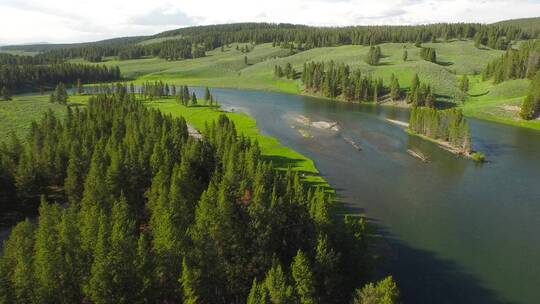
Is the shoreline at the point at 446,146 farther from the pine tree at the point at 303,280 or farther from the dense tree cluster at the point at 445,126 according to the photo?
the pine tree at the point at 303,280

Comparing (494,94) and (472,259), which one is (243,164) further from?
(494,94)

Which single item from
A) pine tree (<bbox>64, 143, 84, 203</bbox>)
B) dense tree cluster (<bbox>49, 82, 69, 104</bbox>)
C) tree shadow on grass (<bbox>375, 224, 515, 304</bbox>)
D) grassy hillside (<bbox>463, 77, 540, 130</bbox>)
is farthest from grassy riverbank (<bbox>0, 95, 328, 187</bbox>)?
grassy hillside (<bbox>463, 77, 540, 130</bbox>)

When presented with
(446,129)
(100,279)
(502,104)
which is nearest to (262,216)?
(100,279)

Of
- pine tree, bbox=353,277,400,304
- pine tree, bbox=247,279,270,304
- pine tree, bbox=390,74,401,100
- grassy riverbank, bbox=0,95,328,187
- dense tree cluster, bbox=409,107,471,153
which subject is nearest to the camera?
pine tree, bbox=247,279,270,304

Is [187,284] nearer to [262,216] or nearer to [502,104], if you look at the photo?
[262,216]

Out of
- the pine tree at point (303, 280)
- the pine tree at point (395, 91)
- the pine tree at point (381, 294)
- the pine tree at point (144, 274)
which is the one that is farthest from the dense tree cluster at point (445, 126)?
the pine tree at point (144, 274)

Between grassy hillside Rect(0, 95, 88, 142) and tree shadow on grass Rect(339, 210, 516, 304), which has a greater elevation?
grassy hillside Rect(0, 95, 88, 142)

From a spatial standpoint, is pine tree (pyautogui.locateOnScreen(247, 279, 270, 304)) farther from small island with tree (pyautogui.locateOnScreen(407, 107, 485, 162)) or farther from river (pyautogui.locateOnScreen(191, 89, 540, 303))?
small island with tree (pyautogui.locateOnScreen(407, 107, 485, 162))

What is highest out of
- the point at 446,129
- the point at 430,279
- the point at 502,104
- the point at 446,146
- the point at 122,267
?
the point at 502,104
